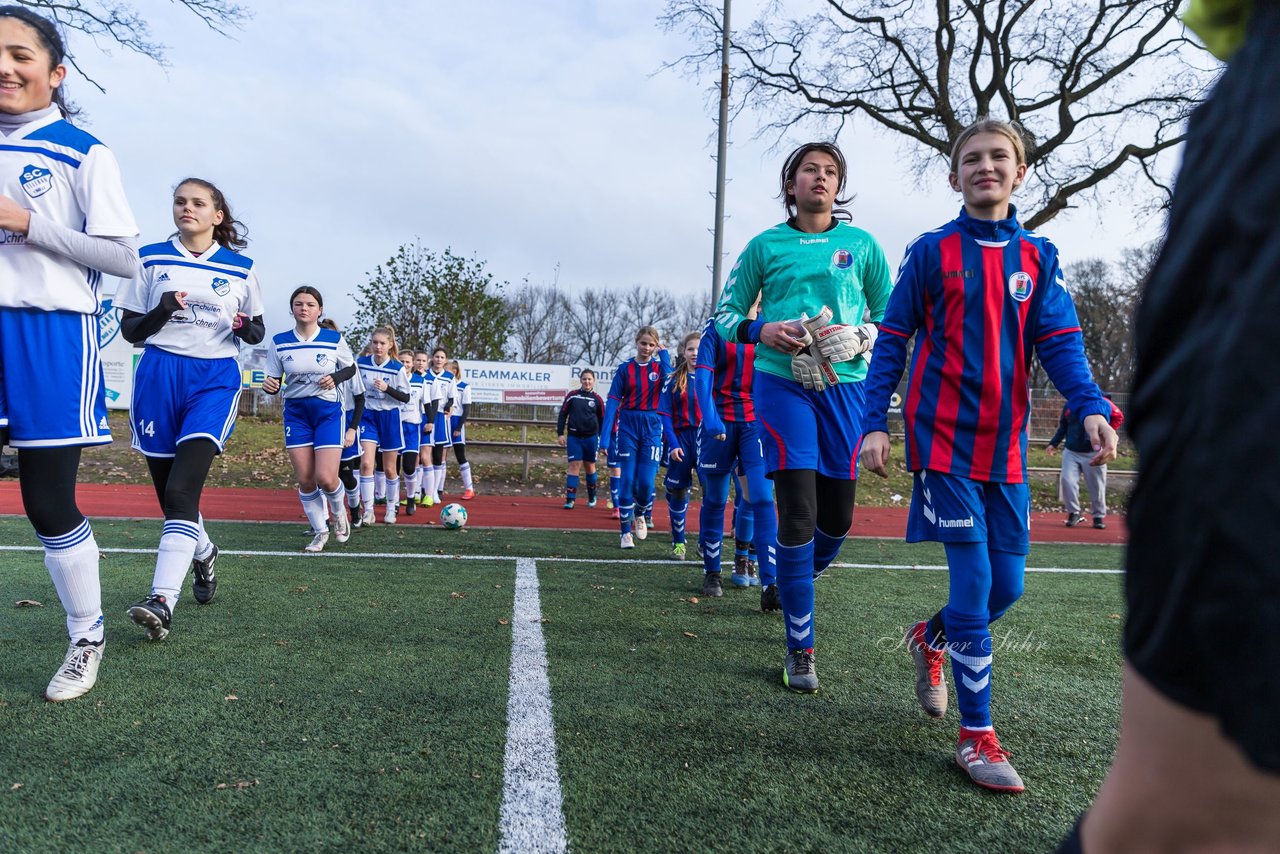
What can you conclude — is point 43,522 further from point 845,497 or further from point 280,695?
point 845,497

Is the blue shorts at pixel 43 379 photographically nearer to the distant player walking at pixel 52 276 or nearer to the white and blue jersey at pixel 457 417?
the distant player walking at pixel 52 276

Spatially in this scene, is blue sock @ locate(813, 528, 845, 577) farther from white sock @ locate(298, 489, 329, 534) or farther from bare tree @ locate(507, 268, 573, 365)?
bare tree @ locate(507, 268, 573, 365)

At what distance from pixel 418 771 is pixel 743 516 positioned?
449 centimetres

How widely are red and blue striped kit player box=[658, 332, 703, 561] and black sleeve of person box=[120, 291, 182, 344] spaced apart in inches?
175

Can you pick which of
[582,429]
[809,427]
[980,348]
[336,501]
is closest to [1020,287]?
[980,348]

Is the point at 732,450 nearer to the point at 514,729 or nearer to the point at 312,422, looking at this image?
the point at 312,422

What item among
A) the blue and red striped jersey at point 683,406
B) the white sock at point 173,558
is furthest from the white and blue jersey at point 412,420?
the white sock at point 173,558

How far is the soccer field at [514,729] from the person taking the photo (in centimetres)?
222

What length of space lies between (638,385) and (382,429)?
339 cm

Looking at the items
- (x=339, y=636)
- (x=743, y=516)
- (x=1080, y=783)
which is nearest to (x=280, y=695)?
(x=339, y=636)

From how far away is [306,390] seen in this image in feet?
23.8

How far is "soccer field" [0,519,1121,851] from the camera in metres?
2.22

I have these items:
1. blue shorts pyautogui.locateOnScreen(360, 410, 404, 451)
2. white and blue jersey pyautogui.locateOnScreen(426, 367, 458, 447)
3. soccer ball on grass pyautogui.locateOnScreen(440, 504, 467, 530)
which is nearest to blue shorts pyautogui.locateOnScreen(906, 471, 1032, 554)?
soccer ball on grass pyautogui.locateOnScreen(440, 504, 467, 530)

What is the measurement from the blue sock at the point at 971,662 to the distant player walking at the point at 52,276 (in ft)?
10.2
